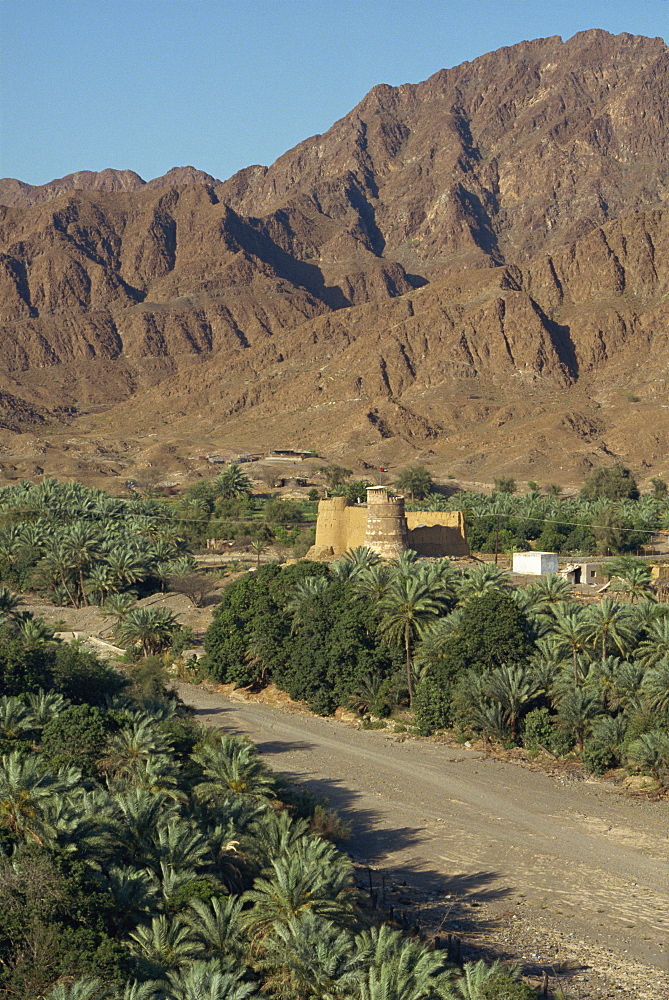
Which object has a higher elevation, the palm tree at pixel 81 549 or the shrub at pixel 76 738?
the palm tree at pixel 81 549

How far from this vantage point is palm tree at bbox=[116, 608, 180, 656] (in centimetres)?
4878

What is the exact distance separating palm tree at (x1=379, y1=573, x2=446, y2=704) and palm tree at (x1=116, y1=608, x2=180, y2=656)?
11.9 meters

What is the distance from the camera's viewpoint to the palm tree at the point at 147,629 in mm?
48781

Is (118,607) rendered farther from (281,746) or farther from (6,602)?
(281,746)

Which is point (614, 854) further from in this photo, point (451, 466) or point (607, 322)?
point (607, 322)

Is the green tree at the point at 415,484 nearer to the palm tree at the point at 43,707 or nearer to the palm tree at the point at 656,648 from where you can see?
the palm tree at the point at 656,648

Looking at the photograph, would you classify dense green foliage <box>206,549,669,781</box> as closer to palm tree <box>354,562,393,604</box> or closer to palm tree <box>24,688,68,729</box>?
palm tree <box>354,562,393,604</box>

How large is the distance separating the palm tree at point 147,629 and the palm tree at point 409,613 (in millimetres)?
11912

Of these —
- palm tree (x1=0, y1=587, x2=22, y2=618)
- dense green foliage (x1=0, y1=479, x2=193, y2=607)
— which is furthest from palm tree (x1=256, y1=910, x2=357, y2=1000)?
dense green foliage (x1=0, y1=479, x2=193, y2=607)

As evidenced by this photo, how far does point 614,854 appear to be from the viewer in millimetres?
27562

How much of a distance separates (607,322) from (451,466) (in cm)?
5111

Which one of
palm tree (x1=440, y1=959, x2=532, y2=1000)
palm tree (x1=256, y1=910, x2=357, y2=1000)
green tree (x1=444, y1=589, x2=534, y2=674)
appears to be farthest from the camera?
green tree (x1=444, y1=589, x2=534, y2=674)

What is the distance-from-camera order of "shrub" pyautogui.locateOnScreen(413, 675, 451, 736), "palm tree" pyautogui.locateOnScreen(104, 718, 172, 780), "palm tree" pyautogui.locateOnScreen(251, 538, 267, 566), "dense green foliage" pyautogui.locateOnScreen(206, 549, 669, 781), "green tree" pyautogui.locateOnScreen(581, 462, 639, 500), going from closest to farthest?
"palm tree" pyautogui.locateOnScreen(104, 718, 172, 780) → "dense green foliage" pyautogui.locateOnScreen(206, 549, 669, 781) → "shrub" pyautogui.locateOnScreen(413, 675, 451, 736) → "palm tree" pyautogui.locateOnScreen(251, 538, 267, 566) → "green tree" pyautogui.locateOnScreen(581, 462, 639, 500)

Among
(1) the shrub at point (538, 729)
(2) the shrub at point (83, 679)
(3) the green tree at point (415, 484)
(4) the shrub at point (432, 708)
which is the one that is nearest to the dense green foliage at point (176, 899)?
(2) the shrub at point (83, 679)
